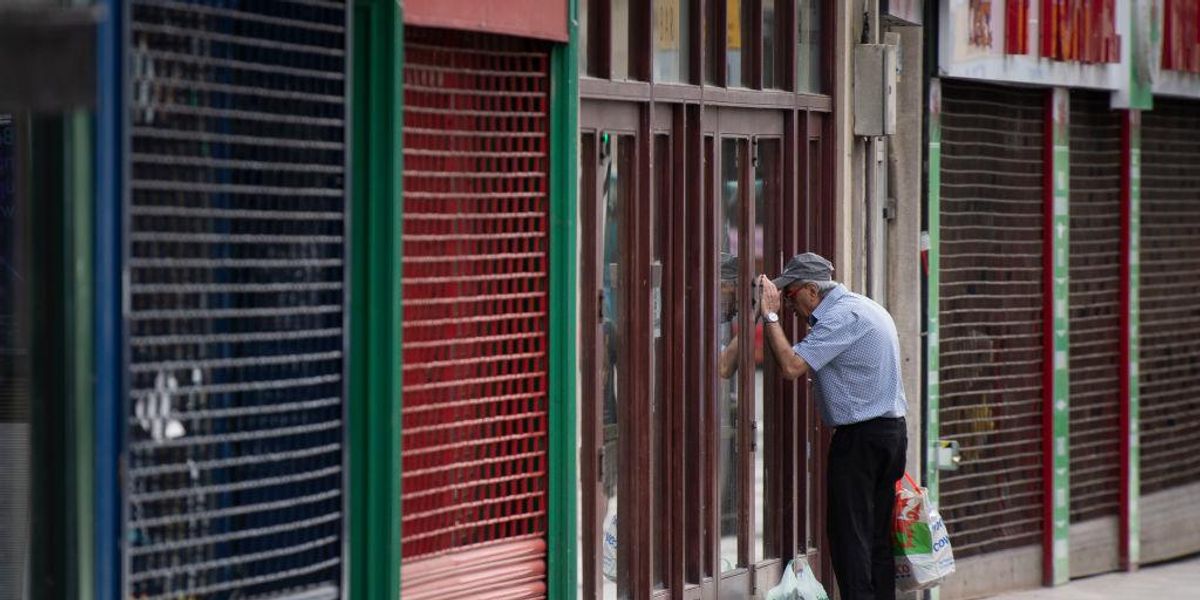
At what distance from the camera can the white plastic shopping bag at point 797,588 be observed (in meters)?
10.2

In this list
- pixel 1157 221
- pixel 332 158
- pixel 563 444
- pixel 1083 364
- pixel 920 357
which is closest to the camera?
pixel 332 158

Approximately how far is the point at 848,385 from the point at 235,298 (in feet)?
12.0

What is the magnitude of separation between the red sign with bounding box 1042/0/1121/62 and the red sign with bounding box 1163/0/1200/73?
2.74 ft

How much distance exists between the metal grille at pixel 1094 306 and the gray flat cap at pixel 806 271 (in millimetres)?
4071

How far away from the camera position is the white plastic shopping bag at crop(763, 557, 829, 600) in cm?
1016

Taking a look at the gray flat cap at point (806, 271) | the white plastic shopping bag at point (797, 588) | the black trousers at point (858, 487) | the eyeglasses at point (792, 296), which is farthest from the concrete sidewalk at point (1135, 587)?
the gray flat cap at point (806, 271)

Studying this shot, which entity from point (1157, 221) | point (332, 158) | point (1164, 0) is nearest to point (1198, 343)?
point (1157, 221)

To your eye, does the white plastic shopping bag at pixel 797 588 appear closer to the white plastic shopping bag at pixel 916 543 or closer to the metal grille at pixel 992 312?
the white plastic shopping bag at pixel 916 543

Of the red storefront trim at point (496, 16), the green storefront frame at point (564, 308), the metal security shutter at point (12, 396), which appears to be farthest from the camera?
the green storefront frame at point (564, 308)

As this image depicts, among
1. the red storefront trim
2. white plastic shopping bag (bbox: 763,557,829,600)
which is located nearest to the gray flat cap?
white plastic shopping bag (bbox: 763,557,829,600)

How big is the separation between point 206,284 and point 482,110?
1967mm

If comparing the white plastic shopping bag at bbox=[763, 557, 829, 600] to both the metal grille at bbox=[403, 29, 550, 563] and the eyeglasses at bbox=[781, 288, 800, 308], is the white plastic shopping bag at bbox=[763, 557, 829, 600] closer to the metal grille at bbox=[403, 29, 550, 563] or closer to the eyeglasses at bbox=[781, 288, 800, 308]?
the eyeglasses at bbox=[781, 288, 800, 308]

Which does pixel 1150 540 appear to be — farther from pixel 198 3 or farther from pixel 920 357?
pixel 198 3

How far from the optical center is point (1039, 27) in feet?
41.5
